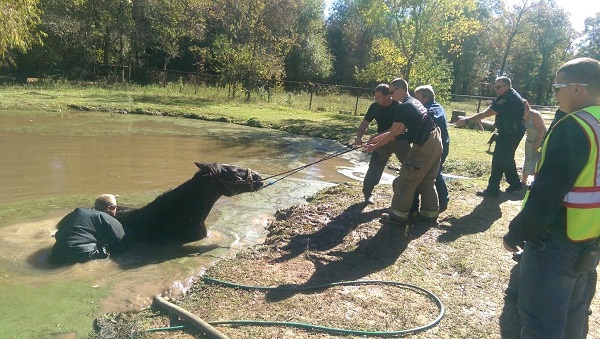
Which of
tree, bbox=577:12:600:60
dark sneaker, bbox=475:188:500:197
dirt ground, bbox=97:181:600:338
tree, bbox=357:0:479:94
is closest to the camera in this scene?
dirt ground, bbox=97:181:600:338

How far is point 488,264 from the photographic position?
5316mm

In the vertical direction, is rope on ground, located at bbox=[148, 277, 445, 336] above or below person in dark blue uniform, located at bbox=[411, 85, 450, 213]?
below

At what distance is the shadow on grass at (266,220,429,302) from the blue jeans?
2.20m

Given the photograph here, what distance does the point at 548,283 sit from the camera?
2.68 m

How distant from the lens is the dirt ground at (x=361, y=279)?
397 cm

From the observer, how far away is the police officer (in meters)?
2.51

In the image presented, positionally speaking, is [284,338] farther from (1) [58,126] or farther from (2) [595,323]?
(1) [58,126]

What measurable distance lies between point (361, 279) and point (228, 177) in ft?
7.64

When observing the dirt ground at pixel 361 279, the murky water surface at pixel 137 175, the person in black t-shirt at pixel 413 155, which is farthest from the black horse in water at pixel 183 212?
the person in black t-shirt at pixel 413 155

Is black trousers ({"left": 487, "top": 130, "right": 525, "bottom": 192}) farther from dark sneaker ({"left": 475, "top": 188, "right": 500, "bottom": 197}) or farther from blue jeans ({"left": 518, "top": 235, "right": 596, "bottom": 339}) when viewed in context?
blue jeans ({"left": 518, "top": 235, "right": 596, "bottom": 339})

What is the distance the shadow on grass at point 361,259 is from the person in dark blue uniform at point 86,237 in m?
2.28

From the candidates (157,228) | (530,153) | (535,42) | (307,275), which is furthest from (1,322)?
(535,42)

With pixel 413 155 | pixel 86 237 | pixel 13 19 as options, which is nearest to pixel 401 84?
pixel 413 155

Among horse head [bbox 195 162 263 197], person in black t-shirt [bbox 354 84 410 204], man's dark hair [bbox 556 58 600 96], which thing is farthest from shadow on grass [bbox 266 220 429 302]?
man's dark hair [bbox 556 58 600 96]
